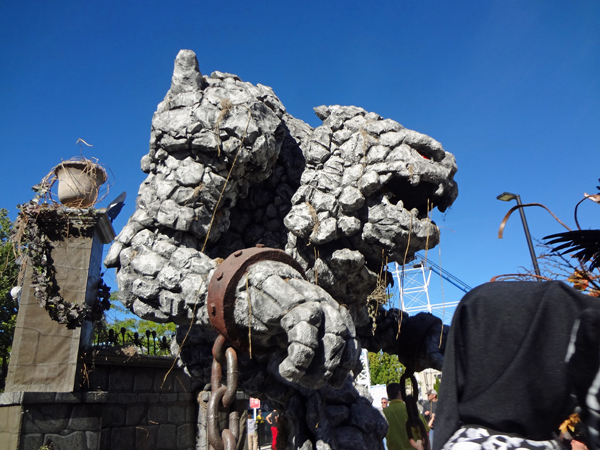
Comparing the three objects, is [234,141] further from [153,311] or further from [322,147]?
[153,311]

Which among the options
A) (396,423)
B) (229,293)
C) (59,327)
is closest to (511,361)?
(229,293)

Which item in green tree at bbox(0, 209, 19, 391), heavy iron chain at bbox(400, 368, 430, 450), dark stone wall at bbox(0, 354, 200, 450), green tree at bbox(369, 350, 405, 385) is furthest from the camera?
green tree at bbox(369, 350, 405, 385)

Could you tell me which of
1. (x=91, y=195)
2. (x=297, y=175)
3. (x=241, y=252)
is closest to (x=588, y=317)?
(x=241, y=252)

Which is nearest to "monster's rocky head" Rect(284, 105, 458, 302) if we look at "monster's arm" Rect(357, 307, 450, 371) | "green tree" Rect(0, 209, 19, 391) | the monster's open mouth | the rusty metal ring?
the monster's open mouth

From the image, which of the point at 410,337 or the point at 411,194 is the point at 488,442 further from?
the point at 410,337

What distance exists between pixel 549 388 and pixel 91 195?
4.97 metres

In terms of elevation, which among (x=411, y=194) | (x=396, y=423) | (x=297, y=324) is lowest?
(x=396, y=423)

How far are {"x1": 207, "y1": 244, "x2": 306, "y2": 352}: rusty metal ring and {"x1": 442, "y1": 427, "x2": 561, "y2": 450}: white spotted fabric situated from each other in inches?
57.8

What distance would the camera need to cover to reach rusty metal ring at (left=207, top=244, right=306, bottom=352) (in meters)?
2.36

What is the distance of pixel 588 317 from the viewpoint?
100cm

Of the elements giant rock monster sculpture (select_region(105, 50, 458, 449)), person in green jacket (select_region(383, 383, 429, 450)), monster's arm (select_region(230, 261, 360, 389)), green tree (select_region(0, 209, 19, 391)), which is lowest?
person in green jacket (select_region(383, 383, 429, 450))

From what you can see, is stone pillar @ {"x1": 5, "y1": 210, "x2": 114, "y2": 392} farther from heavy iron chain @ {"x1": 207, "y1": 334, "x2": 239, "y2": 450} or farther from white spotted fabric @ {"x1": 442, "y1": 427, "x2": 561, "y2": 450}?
white spotted fabric @ {"x1": 442, "y1": 427, "x2": 561, "y2": 450}

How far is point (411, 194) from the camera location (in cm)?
349

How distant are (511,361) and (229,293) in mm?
1570
